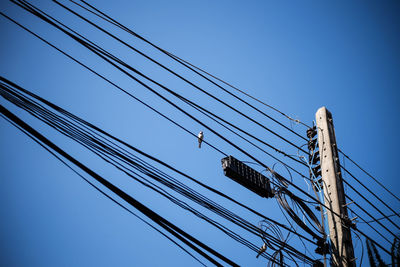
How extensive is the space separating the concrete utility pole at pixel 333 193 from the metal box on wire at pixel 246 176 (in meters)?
1.15

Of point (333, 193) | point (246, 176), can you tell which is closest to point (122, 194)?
point (246, 176)

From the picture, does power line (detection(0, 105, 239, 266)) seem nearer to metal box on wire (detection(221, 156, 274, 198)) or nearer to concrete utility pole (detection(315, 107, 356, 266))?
metal box on wire (detection(221, 156, 274, 198))

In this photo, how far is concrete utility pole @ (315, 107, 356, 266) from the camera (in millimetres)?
5055

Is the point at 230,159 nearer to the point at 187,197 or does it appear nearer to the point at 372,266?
the point at 187,197

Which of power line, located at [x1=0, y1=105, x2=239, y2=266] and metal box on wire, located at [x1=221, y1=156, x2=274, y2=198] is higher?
metal box on wire, located at [x1=221, y1=156, x2=274, y2=198]

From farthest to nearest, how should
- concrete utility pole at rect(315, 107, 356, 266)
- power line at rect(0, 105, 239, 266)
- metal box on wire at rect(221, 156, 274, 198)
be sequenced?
metal box on wire at rect(221, 156, 274, 198) → concrete utility pole at rect(315, 107, 356, 266) → power line at rect(0, 105, 239, 266)

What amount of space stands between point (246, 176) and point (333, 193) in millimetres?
1759

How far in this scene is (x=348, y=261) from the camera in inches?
195

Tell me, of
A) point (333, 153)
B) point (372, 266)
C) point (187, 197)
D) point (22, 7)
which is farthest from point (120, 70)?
point (372, 266)

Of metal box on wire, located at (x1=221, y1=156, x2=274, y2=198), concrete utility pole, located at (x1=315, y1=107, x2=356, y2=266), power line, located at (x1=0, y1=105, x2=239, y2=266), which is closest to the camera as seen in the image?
power line, located at (x1=0, y1=105, x2=239, y2=266)

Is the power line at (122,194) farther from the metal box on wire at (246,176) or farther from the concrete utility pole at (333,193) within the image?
the concrete utility pole at (333,193)

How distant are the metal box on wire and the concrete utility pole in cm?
115

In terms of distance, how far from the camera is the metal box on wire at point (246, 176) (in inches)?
205

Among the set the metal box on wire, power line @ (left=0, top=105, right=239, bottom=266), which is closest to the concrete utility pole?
the metal box on wire
